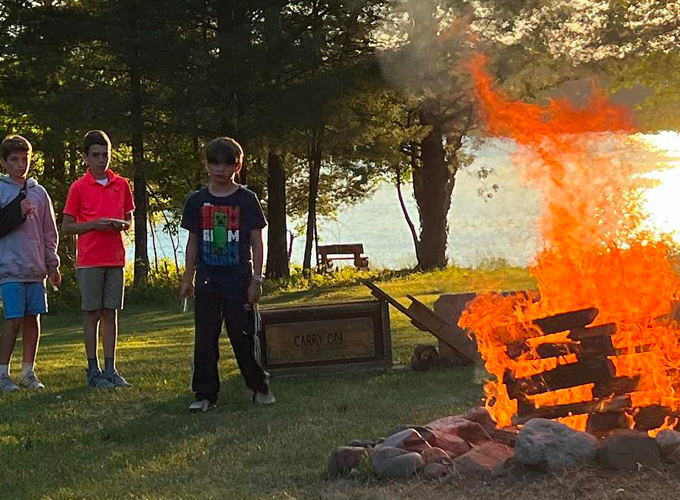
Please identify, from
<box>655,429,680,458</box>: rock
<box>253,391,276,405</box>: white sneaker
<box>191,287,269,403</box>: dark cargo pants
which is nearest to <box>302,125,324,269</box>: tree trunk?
<box>253,391,276,405</box>: white sneaker

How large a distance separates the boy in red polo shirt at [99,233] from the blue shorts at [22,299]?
36 cm

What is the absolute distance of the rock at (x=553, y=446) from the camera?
504 cm

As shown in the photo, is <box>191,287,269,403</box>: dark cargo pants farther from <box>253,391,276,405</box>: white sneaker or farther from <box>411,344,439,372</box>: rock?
<box>411,344,439,372</box>: rock

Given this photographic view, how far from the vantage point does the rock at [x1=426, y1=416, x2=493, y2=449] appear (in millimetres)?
5805

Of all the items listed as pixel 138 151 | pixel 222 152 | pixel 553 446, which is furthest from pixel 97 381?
pixel 138 151

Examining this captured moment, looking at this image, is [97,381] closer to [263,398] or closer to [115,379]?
[115,379]

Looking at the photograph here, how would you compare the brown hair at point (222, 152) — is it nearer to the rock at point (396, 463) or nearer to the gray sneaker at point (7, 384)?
the gray sneaker at point (7, 384)

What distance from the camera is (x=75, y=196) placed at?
859 cm

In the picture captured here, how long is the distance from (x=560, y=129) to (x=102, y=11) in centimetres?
1770

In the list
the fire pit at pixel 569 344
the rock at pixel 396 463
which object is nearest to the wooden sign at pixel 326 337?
the fire pit at pixel 569 344

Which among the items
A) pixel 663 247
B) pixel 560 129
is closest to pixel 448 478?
pixel 663 247

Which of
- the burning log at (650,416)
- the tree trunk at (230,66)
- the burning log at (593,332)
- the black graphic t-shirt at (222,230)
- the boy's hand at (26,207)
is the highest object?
the tree trunk at (230,66)

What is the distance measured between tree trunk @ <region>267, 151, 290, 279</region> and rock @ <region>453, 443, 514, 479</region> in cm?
1895

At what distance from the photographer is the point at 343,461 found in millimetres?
5391
